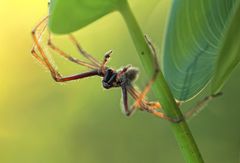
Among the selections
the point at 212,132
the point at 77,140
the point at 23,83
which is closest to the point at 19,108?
the point at 23,83

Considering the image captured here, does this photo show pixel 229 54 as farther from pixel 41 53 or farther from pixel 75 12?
pixel 41 53

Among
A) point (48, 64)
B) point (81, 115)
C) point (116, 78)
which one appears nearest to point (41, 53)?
point (48, 64)

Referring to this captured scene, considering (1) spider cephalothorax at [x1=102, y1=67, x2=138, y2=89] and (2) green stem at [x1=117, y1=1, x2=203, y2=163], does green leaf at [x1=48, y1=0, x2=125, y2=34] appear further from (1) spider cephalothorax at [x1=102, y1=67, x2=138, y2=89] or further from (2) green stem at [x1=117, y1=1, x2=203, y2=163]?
(1) spider cephalothorax at [x1=102, y1=67, x2=138, y2=89]

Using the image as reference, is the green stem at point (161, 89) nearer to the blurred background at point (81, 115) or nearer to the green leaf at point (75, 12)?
the green leaf at point (75, 12)

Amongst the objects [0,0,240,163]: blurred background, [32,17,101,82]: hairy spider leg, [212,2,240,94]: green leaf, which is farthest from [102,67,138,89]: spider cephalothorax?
[0,0,240,163]: blurred background

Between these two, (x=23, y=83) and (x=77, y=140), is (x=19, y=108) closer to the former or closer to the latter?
(x=23, y=83)

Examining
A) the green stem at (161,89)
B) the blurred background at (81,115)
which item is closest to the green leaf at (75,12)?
the green stem at (161,89)
